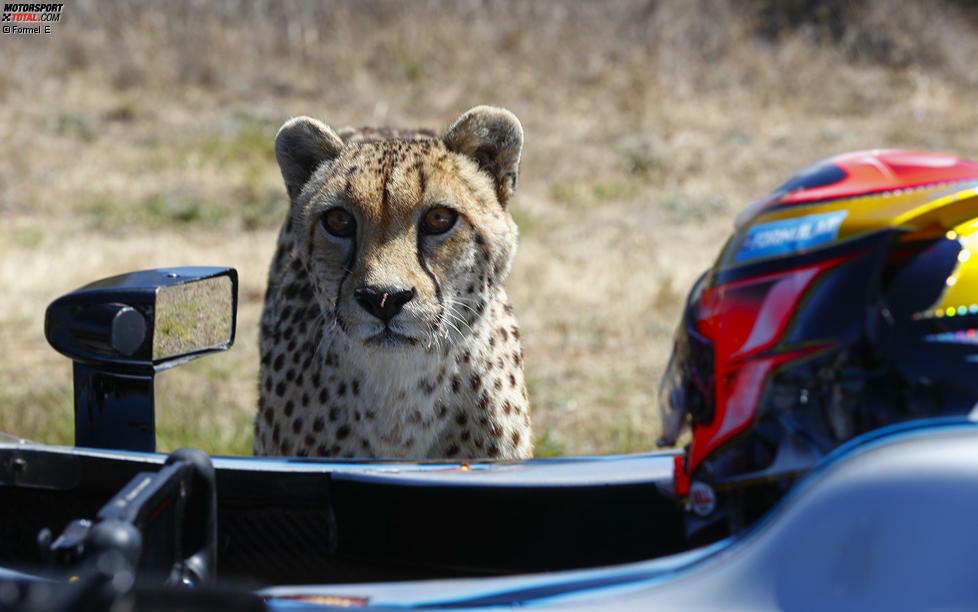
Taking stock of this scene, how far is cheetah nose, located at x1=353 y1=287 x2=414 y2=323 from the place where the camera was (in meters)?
2.31

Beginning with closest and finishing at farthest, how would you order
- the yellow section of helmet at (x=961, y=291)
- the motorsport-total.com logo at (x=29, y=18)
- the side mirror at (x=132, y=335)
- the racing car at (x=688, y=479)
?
1. the racing car at (x=688, y=479)
2. the yellow section of helmet at (x=961, y=291)
3. the side mirror at (x=132, y=335)
4. the motorsport-total.com logo at (x=29, y=18)

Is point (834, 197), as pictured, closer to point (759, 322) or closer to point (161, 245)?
point (759, 322)

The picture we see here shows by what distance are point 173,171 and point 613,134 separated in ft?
12.5

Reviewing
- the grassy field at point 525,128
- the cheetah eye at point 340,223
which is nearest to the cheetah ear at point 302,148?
the cheetah eye at point 340,223

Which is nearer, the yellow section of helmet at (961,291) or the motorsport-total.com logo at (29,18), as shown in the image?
the yellow section of helmet at (961,291)

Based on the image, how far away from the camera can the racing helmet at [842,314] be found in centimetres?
101

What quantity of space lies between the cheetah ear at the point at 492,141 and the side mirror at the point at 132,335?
3.66 feet

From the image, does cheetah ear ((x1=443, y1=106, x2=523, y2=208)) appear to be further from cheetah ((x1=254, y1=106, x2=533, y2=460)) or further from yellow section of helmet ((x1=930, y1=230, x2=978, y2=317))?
yellow section of helmet ((x1=930, y1=230, x2=978, y2=317))

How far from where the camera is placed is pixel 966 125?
9734 mm

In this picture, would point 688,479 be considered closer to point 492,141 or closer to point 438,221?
point 438,221

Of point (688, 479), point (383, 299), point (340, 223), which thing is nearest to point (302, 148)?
point (340, 223)

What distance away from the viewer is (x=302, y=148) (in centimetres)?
272

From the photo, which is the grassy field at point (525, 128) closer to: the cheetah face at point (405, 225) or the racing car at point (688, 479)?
the cheetah face at point (405, 225)

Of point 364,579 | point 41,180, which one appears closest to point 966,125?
point 41,180
